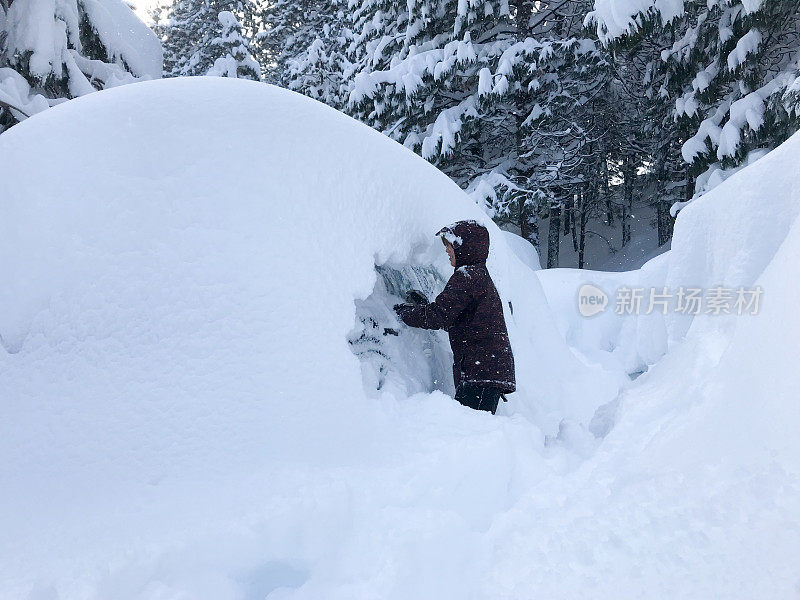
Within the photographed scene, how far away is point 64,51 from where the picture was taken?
677 cm

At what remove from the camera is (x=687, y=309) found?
4.00 m

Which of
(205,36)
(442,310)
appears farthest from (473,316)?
(205,36)

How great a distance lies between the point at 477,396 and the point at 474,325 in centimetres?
40

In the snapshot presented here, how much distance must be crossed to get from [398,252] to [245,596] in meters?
1.95

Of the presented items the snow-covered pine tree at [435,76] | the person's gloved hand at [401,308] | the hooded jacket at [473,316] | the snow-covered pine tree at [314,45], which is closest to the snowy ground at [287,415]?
the person's gloved hand at [401,308]

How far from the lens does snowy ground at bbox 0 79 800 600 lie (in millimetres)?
1668

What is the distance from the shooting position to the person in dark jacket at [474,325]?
126 inches

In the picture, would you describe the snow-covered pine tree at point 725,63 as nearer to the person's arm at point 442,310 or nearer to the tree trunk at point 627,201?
the person's arm at point 442,310

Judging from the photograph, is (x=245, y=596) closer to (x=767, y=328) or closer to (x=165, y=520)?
(x=165, y=520)

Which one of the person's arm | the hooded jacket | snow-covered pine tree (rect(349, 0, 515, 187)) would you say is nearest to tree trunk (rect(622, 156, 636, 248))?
snow-covered pine tree (rect(349, 0, 515, 187))

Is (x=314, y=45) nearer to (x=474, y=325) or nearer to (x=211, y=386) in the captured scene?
(x=474, y=325)

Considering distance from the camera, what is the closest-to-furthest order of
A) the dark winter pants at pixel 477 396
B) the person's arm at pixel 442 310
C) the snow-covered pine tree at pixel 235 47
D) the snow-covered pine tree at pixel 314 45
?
the person's arm at pixel 442 310 → the dark winter pants at pixel 477 396 → the snow-covered pine tree at pixel 235 47 → the snow-covered pine tree at pixel 314 45

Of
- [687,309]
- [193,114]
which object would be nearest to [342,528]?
[193,114]

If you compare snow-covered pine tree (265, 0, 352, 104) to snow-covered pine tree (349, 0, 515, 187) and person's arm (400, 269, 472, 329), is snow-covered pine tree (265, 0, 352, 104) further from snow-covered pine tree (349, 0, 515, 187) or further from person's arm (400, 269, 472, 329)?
person's arm (400, 269, 472, 329)
